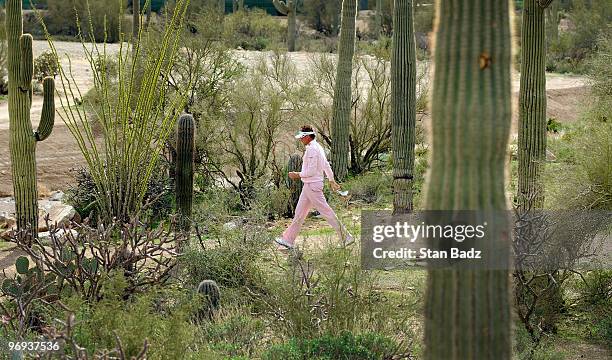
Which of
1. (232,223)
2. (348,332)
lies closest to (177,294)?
(348,332)

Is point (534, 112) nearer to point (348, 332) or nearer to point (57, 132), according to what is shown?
point (348, 332)

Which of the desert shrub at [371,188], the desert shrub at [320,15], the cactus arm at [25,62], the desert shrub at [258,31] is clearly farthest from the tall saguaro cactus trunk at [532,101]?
the desert shrub at [320,15]

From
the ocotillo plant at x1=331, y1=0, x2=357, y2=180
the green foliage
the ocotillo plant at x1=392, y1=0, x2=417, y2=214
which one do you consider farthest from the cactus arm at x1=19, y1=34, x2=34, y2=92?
the ocotillo plant at x1=331, y1=0, x2=357, y2=180

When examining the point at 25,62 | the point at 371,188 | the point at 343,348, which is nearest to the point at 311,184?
the point at 25,62

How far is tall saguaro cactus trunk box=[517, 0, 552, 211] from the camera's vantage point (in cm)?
1055

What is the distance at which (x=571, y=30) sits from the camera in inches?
1736

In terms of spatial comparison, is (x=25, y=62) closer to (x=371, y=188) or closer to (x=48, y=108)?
(x=48, y=108)

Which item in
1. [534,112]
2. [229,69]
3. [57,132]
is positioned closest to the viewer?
[534,112]

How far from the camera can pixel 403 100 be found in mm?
13648

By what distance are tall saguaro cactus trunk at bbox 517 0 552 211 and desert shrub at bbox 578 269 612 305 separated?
4.14 ft

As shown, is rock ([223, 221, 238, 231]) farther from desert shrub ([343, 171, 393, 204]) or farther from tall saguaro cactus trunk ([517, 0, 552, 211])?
desert shrub ([343, 171, 393, 204])

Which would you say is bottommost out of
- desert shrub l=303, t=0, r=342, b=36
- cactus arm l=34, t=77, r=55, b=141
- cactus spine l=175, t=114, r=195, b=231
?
cactus spine l=175, t=114, r=195, b=231

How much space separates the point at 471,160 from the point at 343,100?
12.5 meters

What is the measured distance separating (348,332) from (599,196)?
3910 mm
